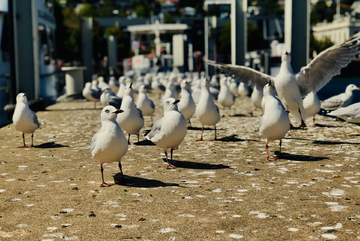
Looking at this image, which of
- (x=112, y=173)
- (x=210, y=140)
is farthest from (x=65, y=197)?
(x=210, y=140)

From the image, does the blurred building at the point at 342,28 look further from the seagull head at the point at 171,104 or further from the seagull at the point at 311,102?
the seagull head at the point at 171,104

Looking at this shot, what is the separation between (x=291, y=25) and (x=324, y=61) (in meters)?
5.75

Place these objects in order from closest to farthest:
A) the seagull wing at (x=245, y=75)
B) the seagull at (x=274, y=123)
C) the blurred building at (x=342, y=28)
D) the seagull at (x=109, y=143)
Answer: the seagull at (x=109, y=143), the seagull at (x=274, y=123), the seagull wing at (x=245, y=75), the blurred building at (x=342, y=28)

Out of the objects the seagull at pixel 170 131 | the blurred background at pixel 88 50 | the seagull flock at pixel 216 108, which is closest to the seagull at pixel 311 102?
the seagull flock at pixel 216 108

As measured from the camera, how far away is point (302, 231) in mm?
4879

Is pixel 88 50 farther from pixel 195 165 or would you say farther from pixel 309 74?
pixel 195 165

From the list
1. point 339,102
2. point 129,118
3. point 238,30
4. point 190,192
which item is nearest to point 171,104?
point 129,118

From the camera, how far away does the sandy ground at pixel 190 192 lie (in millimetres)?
4992

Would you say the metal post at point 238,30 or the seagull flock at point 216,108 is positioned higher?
the metal post at point 238,30

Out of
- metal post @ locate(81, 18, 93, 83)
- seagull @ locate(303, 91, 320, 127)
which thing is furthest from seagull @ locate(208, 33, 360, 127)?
metal post @ locate(81, 18, 93, 83)

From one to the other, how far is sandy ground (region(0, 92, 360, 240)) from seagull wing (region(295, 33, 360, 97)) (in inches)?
55.9

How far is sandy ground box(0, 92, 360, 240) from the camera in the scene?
16.4 feet

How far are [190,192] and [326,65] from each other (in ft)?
19.7

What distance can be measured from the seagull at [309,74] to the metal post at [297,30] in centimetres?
519
